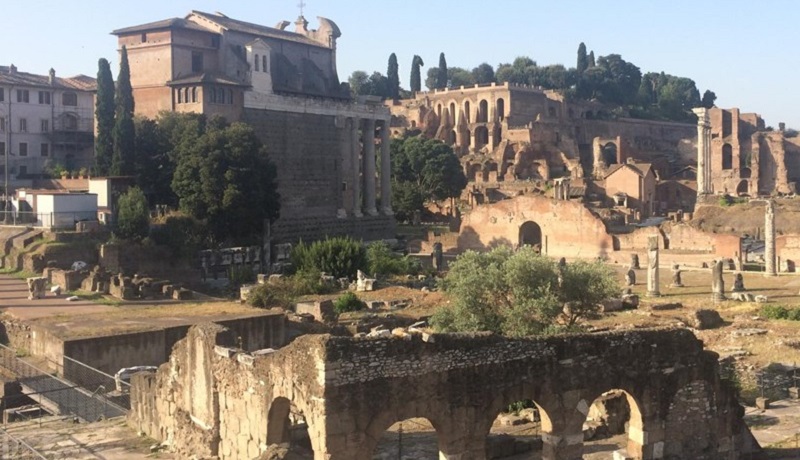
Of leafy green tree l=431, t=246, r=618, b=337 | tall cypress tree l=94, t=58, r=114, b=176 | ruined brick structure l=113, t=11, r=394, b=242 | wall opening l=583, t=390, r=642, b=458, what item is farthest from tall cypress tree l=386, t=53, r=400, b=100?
wall opening l=583, t=390, r=642, b=458

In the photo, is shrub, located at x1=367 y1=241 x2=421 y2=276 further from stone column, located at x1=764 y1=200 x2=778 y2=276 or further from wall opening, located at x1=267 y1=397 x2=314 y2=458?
wall opening, located at x1=267 y1=397 x2=314 y2=458

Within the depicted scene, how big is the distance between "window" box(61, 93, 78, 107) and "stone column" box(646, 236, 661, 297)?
121 feet

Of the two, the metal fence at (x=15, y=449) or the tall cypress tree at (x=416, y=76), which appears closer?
the metal fence at (x=15, y=449)

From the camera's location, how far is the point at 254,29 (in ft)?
191

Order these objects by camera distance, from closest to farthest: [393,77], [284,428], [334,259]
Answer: [284,428], [334,259], [393,77]

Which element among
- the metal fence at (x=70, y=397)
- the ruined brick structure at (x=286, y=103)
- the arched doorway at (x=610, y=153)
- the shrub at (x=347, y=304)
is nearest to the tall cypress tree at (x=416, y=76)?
the arched doorway at (x=610, y=153)

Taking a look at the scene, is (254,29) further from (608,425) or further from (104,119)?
(608,425)

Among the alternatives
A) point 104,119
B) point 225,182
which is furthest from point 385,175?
point 104,119

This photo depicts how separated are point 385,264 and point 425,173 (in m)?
29.1

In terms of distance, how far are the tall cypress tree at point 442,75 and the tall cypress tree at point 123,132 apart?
65367mm

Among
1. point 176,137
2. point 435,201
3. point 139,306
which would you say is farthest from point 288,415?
point 435,201

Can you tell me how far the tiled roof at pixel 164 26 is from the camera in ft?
170

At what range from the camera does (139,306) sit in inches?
1201

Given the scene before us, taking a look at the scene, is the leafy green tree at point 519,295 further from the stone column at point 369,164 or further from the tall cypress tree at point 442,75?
the tall cypress tree at point 442,75
